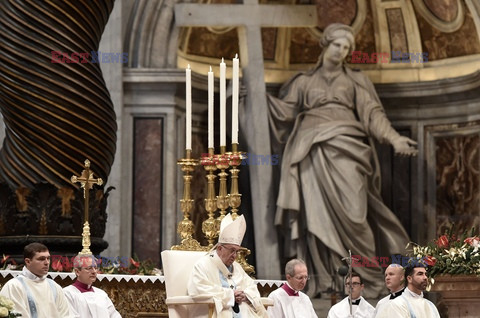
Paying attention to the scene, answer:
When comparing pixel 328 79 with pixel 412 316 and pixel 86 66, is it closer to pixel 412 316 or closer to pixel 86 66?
pixel 86 66

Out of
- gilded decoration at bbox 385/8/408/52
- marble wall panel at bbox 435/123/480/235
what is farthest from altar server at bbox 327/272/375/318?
gilded decoration at bbox 385/8/408/52

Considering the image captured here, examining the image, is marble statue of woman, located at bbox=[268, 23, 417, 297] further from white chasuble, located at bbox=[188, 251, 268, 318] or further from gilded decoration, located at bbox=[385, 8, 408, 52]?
white chasuble, located at bbox=[188, 251, 268, 318]

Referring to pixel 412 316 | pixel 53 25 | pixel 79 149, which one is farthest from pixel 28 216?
pixel 412 316

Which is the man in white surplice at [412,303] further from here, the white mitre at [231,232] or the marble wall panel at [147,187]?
the marble wall panel at [147,187]

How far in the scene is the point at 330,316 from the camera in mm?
10273

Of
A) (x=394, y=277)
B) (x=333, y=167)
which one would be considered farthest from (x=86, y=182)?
(x=333, y=167)

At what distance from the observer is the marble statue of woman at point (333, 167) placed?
44.0 feet

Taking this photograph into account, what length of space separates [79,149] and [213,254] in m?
2.03

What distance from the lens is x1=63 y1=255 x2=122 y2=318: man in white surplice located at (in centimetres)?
884

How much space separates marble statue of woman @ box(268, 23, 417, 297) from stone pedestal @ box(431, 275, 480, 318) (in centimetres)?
344

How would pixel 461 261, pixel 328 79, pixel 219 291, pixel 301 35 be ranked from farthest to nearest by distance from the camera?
pixel 301 35, pixel 328 79, pixel 461 261, pixel 219 291

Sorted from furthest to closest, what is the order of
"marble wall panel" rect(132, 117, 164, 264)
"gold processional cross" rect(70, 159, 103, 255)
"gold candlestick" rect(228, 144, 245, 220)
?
"marble wall panel" rect(132, 117, 164, 264) < "gold processional cross" rect(70, 159, 103, 255) < "gold candlestick" rect(228, 144, 245, 220)

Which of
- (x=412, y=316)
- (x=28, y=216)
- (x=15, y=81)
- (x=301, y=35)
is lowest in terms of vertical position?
(x=412, y=316)

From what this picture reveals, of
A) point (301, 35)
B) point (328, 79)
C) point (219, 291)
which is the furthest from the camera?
point (301, 35)
